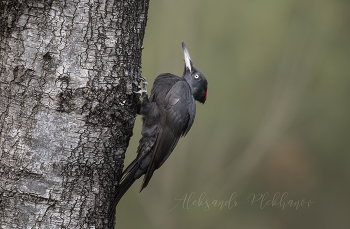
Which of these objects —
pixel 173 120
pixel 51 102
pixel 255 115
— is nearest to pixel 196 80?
pixel 173 120

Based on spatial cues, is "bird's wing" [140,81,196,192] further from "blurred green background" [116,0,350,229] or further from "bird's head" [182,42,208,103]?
"blurred green background" [116,0,350,229]

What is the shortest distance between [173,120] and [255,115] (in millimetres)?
1756

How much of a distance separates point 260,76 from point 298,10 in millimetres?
778

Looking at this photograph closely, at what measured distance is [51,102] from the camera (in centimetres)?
137

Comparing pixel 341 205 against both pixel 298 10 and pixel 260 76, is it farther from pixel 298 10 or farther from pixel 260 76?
pixel 298 10

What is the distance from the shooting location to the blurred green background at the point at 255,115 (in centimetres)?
348

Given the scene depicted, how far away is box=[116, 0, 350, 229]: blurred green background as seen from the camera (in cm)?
348

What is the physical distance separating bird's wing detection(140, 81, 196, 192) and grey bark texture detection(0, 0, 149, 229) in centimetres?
64
